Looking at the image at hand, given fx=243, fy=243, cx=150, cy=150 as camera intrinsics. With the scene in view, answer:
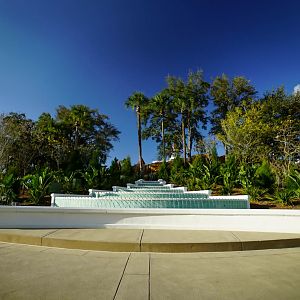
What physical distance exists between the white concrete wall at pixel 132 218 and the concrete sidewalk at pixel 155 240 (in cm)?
33

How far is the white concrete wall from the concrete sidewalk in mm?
329

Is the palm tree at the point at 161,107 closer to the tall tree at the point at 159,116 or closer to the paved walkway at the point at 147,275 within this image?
the tall tree at the point at 159,116

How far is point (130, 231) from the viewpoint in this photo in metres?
5.57

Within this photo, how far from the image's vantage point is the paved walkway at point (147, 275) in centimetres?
275

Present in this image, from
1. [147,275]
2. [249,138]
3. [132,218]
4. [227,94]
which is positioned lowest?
[147,275]

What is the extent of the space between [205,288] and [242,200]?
5216 millimetres

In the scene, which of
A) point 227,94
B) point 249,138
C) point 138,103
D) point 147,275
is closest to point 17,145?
point 138,103

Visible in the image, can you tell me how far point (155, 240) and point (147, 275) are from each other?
1.36 meters

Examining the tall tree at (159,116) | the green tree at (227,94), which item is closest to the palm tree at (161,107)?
the tall tree at (159,116)

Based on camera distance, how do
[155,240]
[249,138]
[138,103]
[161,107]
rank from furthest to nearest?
1. [161,107]
2. [138,103]
3. [249,138]
4. [155,240]

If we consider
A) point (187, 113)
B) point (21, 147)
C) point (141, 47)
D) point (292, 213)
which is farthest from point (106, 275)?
point (187, 113)

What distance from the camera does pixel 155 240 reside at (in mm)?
4664

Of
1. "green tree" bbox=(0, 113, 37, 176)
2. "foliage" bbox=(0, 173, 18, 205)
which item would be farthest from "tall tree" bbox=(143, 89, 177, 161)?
"foliage" bbox=(0, 173, 18, 205)

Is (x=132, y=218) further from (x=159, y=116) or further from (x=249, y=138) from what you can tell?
(x=159, y=116)
